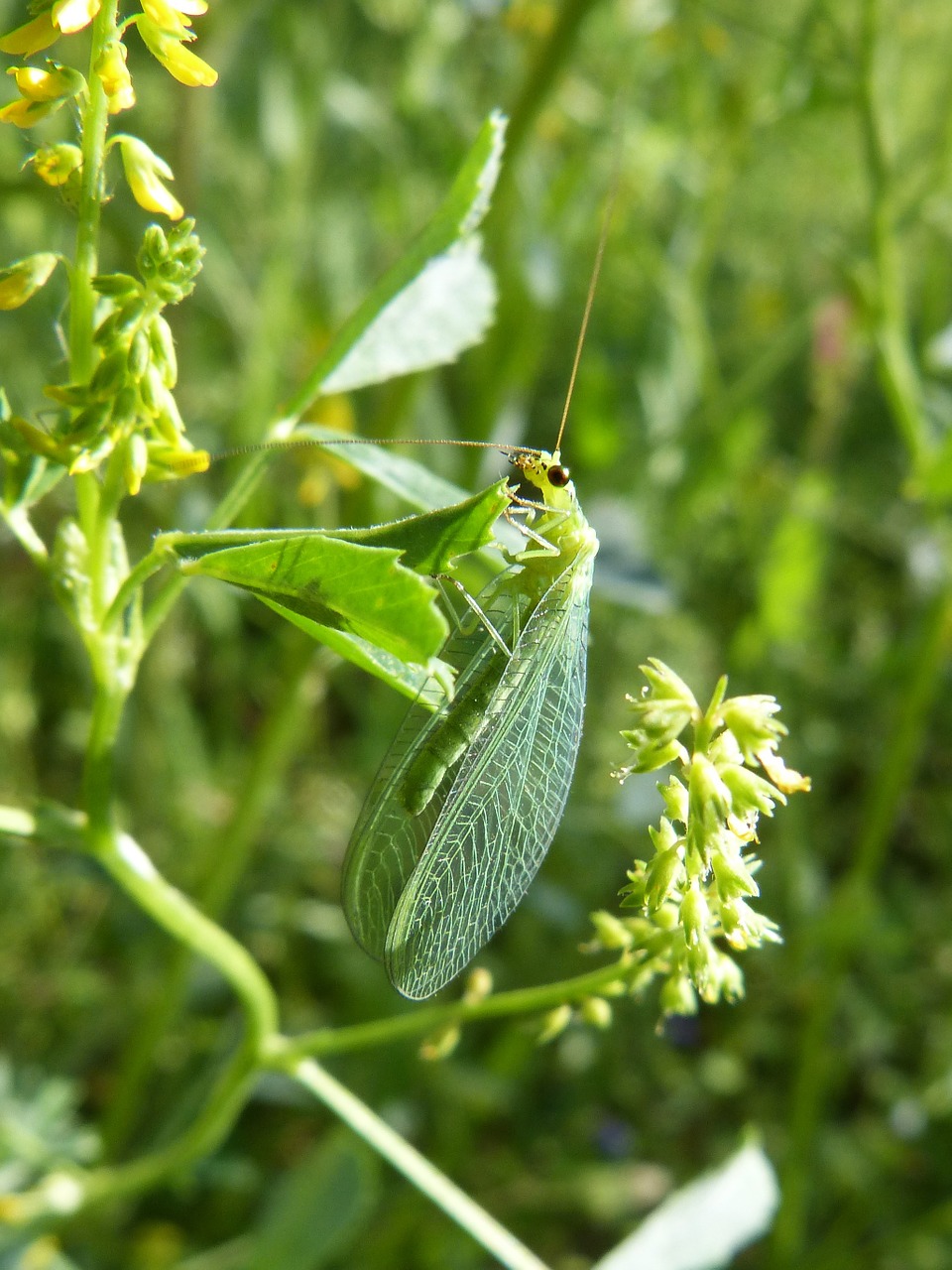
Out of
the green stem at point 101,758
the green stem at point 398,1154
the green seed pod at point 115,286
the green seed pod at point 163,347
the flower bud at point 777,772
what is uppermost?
the green seed pod at point 115,286

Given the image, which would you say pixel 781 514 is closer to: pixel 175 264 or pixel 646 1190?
pixel 646 1190

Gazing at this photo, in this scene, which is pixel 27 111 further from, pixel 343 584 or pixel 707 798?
pixel 707 798

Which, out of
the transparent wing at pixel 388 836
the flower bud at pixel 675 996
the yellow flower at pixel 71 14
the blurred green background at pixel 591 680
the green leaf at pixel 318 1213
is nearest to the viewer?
the yellow flower at pixel 71 14

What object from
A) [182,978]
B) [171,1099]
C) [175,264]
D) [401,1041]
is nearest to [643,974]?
[175,264]

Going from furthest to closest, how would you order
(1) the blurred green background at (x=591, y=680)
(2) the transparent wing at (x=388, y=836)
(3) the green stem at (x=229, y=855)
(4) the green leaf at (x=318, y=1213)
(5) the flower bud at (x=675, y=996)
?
1. (1) the blurred green background at (x=591, y=680)
2. (3) the green stem at (x=229, y=855)
3. (4) the green leaf at (x=318, y=1213)
4. (2) the transparent wing at (x=388, y=836)
5. (5) the flower bud at (x=675, y=996)

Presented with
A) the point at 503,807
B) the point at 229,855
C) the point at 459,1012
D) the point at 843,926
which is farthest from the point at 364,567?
the point at 843,926

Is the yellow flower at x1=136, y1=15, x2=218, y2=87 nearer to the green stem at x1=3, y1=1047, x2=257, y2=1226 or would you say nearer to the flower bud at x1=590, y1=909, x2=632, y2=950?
the flower bud at x1=590, y1=909, x2=632, y2=950

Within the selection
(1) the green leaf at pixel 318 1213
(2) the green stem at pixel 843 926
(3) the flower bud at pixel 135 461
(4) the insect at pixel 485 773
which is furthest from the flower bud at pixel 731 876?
(2) the green stem at pixel 843 926

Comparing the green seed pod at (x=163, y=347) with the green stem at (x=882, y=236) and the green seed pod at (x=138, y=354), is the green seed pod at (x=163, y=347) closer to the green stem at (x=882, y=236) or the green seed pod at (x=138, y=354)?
the green seed pod at (x=138, y=354)
